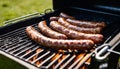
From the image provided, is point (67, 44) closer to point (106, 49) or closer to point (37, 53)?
point (37, 53)

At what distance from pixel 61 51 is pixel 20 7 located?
4726mm

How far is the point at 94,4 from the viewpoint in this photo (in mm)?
3900

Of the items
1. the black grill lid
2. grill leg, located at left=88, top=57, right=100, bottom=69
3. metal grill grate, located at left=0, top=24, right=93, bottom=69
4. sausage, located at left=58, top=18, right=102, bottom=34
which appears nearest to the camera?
grill leg, located at left=88, top=57, right=100, bottom=69

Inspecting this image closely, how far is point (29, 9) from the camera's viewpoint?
687 cm

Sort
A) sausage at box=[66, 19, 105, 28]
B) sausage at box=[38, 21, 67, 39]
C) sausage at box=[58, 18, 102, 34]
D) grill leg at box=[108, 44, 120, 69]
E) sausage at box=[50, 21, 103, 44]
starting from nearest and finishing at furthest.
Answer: grill leg at box=[108, 44, 120, 69]
sausage at box=[50, 21, 103, 44]
sausage at box=[38, 21, 67, 39]
sausage at box=[58, 18, 102, 34]
sausage at box=[66, 19, 105, 28]

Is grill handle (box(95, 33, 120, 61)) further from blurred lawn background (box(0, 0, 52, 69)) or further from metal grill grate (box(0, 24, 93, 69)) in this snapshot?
blurred lawn background (box(0, 0, 52, 69))

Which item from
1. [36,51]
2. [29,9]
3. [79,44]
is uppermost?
[79,44]

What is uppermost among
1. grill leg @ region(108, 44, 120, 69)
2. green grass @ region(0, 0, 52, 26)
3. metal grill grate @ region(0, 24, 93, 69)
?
grill leg @ region(108, 44, 120, 69)

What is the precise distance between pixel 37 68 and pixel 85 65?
0.56 meters

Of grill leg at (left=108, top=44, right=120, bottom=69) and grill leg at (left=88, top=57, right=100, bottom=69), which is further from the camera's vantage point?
grill leg at (left=108, top=44, right=120, bottom=69)

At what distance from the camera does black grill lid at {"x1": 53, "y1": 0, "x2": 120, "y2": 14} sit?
360 cm

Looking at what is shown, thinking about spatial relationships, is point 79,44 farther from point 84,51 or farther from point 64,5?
point 64,5

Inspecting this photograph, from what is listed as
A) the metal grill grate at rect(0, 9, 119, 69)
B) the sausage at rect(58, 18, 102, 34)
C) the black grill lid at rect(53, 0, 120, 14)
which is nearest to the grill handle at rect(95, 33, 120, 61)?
the metal grill grate at rect(0, 9, 119, 69)

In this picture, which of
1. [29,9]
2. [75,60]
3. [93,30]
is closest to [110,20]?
[93,30]
